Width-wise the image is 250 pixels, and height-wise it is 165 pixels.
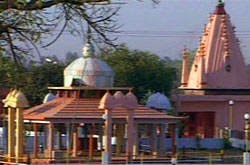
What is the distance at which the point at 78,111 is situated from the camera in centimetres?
2261

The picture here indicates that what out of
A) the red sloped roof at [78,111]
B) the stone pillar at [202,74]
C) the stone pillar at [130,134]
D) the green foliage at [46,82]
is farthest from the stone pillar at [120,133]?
the green foliage at [46,82]

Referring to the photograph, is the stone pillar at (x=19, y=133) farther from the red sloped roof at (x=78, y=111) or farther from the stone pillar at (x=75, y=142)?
the stone pillar at (x=75, y=142)

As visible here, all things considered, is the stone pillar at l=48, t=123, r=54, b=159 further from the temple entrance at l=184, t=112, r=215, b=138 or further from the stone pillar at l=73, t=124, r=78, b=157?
the temple entrance at l=184, t=112, r=215, b=138

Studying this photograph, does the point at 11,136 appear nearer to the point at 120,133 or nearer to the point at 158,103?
the point at 120,133

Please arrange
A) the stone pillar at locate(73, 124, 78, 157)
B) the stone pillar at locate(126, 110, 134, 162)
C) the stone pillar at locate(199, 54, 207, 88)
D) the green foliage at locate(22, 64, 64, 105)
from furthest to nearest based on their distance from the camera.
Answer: the green foliage at locate(22, 64, 64, 105) < the stone pillar at locate(199, 54, 207, 88) < the stone pillar at locate(73, 124, 78, 157) < the stone pillar at locate(126, 110, 134, 162)

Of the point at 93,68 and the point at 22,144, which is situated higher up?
the point at 93,68

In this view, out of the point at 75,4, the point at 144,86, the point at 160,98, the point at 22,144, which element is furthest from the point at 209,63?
the point at 75,4

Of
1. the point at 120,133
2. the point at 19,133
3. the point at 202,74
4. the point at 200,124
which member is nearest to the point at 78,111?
the point at 120,133

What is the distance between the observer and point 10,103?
67.8 feet

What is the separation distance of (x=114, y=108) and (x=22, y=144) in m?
2.93

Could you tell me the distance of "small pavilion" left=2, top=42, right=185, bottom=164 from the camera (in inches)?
852

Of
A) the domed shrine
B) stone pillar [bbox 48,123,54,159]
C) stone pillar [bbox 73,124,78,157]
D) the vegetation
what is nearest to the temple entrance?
the vegetation

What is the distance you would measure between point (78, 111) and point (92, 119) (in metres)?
0.59

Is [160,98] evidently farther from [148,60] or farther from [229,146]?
[148,60]
